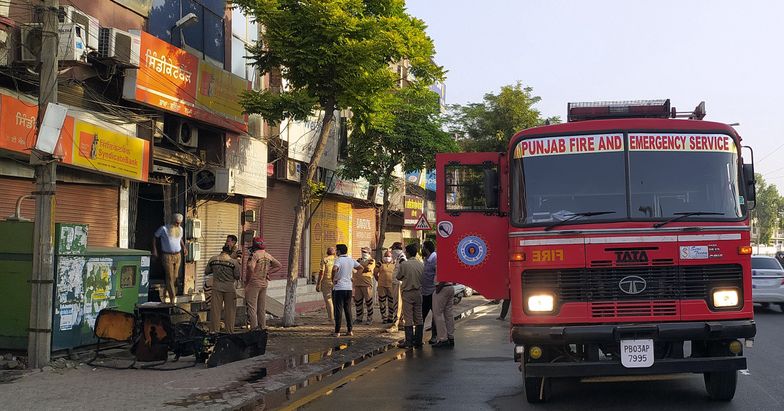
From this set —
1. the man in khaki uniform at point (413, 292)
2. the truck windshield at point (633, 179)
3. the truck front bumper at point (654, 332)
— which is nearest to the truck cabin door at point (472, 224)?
the truck windshield at point (633, 179)

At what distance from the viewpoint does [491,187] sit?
320 inches

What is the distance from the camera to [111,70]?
14211 millimetres

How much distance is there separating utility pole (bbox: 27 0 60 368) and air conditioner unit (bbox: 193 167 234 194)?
814 cm

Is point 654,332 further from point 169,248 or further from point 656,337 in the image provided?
point 169,248

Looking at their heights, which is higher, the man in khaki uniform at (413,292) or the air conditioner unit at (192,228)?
the air conditioner unit at (192,228)

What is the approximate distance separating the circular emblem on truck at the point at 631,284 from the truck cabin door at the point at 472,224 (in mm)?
1494

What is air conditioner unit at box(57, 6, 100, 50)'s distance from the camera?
498 inches

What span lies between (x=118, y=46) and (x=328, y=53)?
3882mm

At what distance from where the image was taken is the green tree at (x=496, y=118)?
3784 cm

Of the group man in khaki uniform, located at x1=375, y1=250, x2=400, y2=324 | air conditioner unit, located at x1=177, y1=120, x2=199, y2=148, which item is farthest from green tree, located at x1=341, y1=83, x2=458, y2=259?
air conditioner unit, located at x1=177, y1=120, x2=199, y2=148

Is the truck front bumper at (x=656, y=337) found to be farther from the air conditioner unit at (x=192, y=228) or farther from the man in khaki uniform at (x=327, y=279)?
the air conditioner unit at (x=192, y=228)

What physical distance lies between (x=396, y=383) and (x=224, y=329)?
17.0 ft

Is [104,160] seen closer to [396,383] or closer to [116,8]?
[116,8]

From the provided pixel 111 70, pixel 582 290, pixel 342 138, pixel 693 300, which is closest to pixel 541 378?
pixel 582 290
